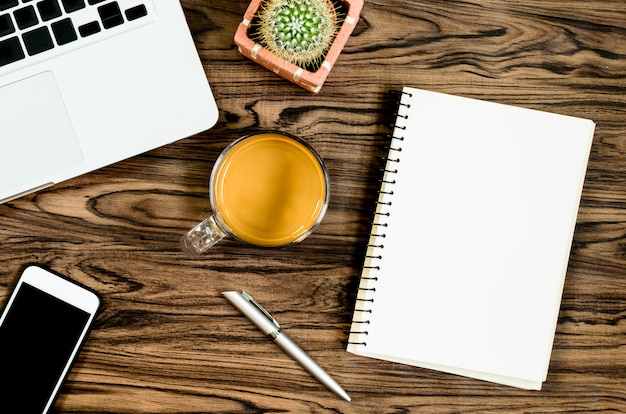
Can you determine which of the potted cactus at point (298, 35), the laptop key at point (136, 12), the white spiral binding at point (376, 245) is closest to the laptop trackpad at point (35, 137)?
the laptop key at point (136, 12)

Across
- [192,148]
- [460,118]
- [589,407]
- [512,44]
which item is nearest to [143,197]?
[192,148]

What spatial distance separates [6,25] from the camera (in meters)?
0.65

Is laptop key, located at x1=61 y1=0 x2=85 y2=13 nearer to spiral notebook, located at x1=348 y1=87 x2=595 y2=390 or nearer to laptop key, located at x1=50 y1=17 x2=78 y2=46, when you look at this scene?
laptop key, located at x1=50 y1=17 x2=78 y2=46

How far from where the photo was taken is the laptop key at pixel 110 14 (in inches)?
26.4

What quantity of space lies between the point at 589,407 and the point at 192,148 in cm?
62

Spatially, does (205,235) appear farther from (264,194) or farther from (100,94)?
(100,94)

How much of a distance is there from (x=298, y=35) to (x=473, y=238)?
33 cm

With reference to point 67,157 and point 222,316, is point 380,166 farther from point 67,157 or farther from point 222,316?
point 67,157

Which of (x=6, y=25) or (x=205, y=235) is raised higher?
(x=6, y=25)

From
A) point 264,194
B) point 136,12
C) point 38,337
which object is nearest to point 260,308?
point 264,194

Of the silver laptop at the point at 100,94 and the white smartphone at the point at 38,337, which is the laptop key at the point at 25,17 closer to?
the silver laptop at the point at 100,94

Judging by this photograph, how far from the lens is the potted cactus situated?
0.68 meters

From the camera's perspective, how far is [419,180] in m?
0.75

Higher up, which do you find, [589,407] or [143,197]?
[143,197]
